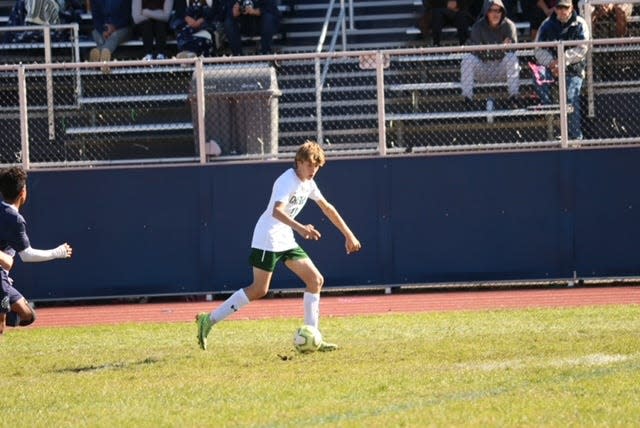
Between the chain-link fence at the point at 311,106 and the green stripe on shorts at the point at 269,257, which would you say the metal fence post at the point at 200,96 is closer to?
the chain-link fence at the point at 311,106

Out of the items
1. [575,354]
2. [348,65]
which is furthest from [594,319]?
[348,65]

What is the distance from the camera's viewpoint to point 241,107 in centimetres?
1772

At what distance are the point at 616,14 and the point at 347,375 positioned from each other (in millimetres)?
10250

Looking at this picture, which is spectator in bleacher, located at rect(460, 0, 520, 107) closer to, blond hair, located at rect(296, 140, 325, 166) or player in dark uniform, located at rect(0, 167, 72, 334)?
blond hair, located at rect(296, 140, 325, 166)

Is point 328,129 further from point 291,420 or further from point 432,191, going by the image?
point 291,420

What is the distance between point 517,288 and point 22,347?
23.7ft

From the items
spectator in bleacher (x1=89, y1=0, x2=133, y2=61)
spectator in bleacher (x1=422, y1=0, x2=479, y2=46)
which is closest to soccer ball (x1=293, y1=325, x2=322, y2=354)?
spectator in bleacher (x1=422, y1=0, x2=479, y2=46)

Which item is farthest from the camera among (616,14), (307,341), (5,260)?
(616,14)

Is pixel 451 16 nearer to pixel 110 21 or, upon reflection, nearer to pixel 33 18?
pixel 110 21

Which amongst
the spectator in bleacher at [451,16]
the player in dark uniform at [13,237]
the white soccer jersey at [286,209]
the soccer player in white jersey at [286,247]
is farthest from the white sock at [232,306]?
the spectator in bleacher at [451,16]

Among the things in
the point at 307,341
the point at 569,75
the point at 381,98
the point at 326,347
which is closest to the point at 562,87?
the point at 569,75

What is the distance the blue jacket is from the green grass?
819 cm

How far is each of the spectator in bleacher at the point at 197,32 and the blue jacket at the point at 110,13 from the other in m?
1.11

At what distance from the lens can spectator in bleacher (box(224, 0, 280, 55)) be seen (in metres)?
21.2
